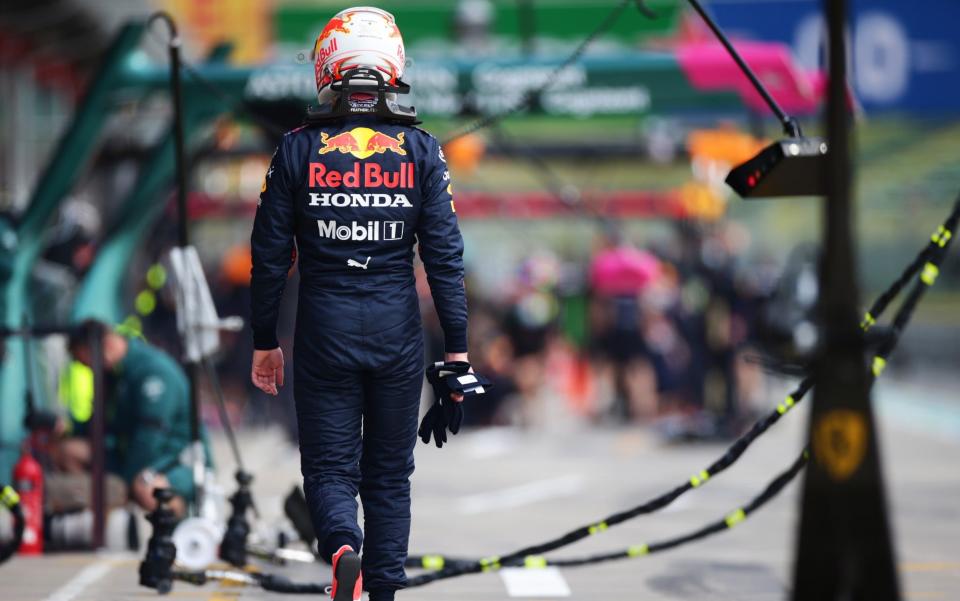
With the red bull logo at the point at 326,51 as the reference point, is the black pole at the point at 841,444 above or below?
below

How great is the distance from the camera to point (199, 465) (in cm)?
719

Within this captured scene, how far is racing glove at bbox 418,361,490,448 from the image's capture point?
4934 millimetres

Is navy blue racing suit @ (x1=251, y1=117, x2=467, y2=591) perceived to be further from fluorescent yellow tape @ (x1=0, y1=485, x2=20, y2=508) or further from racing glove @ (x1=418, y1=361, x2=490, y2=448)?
fluorescent yellow tape @ (x1=0, y1=485, x2=20, y2=508)

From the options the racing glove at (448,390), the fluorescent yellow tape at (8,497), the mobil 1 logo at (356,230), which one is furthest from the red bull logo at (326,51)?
the fluorescent yellow tape at (8,497)

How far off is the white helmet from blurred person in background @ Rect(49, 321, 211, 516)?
3.03 metres

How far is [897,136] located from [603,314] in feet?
68.5

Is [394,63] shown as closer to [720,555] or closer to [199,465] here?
[199,465]

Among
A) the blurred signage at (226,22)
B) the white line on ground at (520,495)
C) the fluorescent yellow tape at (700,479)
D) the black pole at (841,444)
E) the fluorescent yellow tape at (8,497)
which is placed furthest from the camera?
the blurred signage at (226,22)

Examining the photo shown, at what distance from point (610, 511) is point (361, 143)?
17.1 ft

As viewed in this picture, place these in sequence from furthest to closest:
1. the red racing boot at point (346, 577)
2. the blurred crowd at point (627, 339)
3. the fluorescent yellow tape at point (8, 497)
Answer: the blurred crowd at point (627, 339) < the fluorescent yellow tape at point (8, 497) < the red racing boot at point (346, 577)

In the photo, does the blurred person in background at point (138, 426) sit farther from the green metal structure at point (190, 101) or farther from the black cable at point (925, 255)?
the black cable at point (925, 255)

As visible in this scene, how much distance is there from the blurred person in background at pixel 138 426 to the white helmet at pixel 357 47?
303cm

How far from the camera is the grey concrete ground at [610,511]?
6605mm

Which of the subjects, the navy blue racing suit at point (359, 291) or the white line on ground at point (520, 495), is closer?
the navy blue racing suit at point (359, 291)
